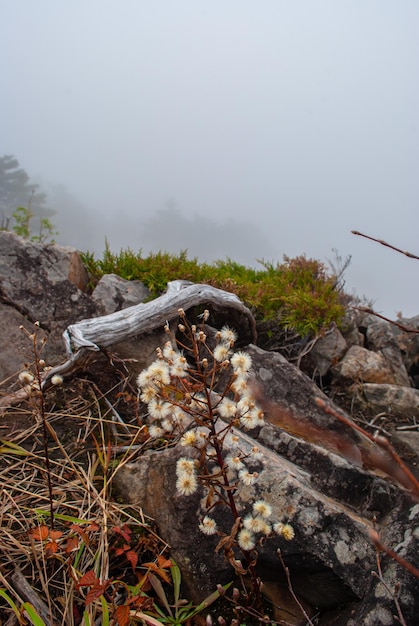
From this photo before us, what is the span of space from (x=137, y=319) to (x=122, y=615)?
2.70m

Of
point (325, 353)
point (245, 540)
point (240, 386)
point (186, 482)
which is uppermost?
point (240, 386)

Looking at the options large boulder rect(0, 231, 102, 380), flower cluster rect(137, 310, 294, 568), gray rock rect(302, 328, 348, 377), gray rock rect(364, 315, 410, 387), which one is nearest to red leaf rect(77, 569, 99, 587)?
flower cluster rect(137, 310, 294, 568)

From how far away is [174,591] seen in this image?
9.39 feet

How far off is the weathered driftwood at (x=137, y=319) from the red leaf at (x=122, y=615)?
6.72ft

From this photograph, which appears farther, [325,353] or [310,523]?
[325,353]

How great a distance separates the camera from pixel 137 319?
4.54 m

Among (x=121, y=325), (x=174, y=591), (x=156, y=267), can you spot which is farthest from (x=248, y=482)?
(x=156, y=267)

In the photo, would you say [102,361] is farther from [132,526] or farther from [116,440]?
[132,526]

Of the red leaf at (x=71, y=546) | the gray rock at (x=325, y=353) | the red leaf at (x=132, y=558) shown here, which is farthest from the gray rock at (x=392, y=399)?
the red leaf at (x=71, y=546)

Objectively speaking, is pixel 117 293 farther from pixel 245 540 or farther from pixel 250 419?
pixel 245 540

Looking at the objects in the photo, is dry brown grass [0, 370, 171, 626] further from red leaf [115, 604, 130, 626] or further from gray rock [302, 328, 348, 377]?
gray rock [302, 328, 348, 377]

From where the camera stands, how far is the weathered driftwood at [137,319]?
4.21 meters

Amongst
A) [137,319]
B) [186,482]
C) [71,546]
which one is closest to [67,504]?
[71,546]

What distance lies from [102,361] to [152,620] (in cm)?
244
